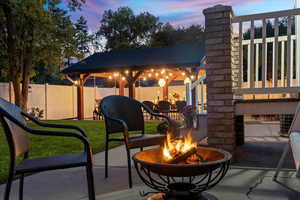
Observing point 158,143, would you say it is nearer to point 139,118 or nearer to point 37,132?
point 139,118

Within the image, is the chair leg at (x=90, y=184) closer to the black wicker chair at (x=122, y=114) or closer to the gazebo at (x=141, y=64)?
the black wicker chair at (x=122, y=114)

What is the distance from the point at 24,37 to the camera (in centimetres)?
828

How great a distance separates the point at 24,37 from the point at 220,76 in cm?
726

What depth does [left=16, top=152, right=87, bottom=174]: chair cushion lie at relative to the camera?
147 cm

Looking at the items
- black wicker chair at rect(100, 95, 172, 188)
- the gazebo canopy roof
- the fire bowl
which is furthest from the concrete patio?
the gazebo canopy roof

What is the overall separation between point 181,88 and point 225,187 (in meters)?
11.6

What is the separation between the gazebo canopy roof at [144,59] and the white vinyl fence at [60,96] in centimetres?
123

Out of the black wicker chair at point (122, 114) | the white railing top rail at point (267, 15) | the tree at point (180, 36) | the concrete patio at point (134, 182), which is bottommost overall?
the concrete patio at point (134, 182)

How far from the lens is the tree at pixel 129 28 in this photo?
2641cm

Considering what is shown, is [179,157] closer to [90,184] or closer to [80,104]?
[90,184]

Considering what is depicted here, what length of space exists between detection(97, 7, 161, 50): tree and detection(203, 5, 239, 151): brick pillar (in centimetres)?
2343

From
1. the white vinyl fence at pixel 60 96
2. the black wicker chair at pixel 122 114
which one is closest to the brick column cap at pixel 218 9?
the black wicker chair at pixel 122 114

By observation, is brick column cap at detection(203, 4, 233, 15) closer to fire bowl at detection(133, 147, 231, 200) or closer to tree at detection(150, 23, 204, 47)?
fire bowl at detection(133, 147, 231, 200)

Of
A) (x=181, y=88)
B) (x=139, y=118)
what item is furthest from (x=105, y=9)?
(x=139, y=118)
